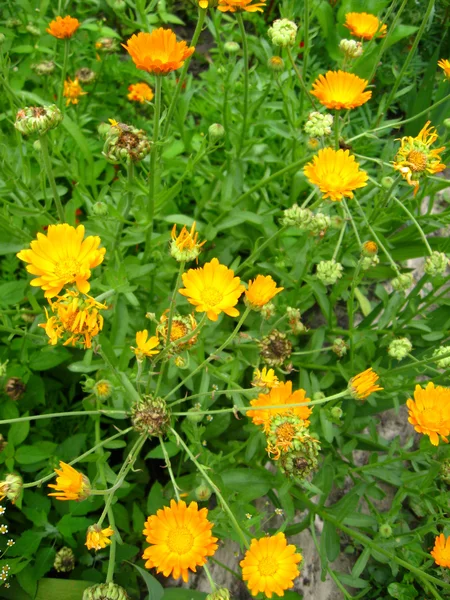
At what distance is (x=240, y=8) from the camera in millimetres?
2141

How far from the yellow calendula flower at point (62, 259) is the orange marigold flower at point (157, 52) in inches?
24.0

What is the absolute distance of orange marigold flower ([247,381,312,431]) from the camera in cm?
202

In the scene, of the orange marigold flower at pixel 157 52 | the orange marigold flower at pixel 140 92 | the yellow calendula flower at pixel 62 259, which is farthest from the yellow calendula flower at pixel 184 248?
the orange marigold flower at pixel 140 92

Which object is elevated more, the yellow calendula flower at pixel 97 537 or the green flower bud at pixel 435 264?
the green flower bud at pixel 435 264

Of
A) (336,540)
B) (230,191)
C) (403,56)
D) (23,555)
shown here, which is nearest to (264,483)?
(336,540)

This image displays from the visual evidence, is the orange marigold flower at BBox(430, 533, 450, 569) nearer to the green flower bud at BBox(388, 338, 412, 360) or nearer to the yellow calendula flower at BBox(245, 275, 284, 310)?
the green flower bud at BBox(388, 338, 412, 360)

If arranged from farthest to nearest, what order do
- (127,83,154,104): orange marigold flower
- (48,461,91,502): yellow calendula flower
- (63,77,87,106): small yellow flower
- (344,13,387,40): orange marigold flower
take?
1. (127,83,154,104): orange marigold flower
2. (63,77,87,106): small yellow flower
3. (344,13,387,40): orange marigold flower
4. (48,461,91,502): yellow calendula flower

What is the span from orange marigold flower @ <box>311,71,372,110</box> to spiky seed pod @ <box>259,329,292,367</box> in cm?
99

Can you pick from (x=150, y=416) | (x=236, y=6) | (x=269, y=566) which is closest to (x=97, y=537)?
(x=150, y=416)

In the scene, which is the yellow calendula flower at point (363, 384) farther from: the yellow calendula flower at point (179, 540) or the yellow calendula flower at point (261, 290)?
the yellow calendula flower at point (179, 540)

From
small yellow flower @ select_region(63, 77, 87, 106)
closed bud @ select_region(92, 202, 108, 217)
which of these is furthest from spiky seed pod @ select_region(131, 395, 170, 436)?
small yellow flower @ select_region(63, 77, 87, 106)

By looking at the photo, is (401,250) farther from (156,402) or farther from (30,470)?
(30,470)

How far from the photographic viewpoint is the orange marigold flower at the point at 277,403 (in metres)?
2.02

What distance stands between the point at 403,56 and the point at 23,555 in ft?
14.3
